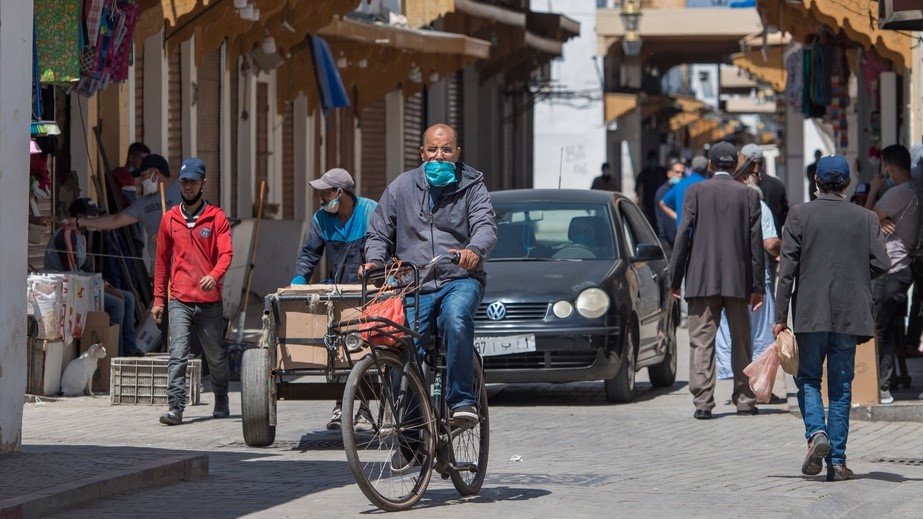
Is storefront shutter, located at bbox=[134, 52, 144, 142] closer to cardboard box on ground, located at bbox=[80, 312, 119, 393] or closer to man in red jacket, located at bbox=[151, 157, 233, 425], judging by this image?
cardboard box on ground, located at bbox=[80, 312, 119, 393]

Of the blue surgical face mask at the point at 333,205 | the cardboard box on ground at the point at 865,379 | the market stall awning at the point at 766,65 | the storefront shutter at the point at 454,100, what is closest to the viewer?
the blue surgical face mask at the point at 333,205

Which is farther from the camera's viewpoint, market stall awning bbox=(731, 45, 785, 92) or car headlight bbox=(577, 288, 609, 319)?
market stall awning bbox=(731, 45, 785, 92)

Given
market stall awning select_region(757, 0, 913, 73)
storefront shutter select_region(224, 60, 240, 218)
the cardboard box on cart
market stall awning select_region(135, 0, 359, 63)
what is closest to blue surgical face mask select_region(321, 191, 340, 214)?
the cardboard box on cart

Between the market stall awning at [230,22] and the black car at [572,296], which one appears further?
the market stall awning at [230,22]

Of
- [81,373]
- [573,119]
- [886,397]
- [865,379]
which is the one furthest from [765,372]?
[573,119]

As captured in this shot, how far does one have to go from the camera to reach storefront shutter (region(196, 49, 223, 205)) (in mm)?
20388

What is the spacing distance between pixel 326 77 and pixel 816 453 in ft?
46.9

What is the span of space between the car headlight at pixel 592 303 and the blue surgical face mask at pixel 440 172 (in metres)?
4.69

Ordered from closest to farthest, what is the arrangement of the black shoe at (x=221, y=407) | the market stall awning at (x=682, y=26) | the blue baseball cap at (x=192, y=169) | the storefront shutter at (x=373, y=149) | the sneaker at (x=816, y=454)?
the sneaker at (x=816, y=454) < the blue baseball cap at (x=192, y=169) < the black shoe at (x=221, y=407) < the storefront shutter at (x=373, y=149) < the market stall awning at (x=682, y=26)

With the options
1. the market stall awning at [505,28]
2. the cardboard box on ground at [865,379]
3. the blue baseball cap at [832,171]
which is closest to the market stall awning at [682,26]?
the market stall awning at [505,28]

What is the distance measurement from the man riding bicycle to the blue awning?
1405cm

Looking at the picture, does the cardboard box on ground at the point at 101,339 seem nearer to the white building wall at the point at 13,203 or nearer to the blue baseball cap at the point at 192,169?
the blue baseball cap at the point at 192,169

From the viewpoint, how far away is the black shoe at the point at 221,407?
39.2ft

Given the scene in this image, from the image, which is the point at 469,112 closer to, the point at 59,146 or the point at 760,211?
the point at 59,146
